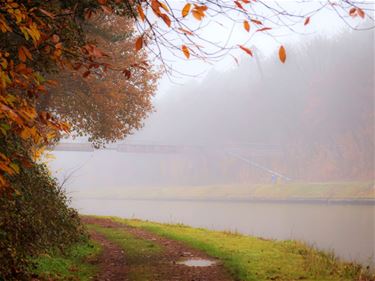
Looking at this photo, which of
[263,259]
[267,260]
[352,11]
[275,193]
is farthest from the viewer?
[275,193]

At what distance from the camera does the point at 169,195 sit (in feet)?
246

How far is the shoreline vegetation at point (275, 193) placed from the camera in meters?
45.9

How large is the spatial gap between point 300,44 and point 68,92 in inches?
2973

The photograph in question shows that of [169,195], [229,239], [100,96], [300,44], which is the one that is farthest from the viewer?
[300,44]

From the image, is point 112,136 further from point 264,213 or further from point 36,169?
point 264,213

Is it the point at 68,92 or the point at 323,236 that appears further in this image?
the point at 323,236

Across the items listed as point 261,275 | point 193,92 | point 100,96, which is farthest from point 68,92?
point 193,92

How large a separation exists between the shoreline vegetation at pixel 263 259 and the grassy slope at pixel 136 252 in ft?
0.24

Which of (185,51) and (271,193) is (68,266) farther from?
(271,193)

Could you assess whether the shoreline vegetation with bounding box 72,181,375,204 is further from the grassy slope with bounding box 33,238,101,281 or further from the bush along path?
the grassy slope with bounding box 33,238,101,281

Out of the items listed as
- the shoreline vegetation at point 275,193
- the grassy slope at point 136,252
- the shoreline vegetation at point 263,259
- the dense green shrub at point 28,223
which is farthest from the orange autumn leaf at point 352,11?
the shoreline vegetation at point 275,193

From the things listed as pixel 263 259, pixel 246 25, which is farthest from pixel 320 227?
pixel 246 25

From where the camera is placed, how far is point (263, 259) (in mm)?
12492

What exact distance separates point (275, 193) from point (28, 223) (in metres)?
49.2
